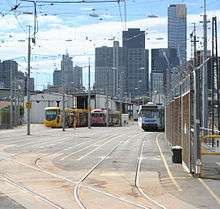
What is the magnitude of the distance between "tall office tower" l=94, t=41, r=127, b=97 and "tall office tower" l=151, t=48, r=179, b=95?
4186 millimetres

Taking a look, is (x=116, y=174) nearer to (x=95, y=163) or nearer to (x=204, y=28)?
(x=95, y=163)

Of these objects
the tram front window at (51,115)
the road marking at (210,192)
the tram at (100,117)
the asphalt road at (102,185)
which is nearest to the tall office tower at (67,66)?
the tram front window at (51,115)

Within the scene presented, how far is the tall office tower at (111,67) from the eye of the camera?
79.0m

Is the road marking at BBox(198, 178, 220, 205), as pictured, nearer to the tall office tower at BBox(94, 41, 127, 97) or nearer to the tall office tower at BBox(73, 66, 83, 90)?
the tall office tower at BBox(94, 41, 127, 97)

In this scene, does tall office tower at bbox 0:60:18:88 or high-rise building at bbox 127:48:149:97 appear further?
tall office tower at bbox 0:60:18:88

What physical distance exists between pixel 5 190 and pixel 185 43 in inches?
1333

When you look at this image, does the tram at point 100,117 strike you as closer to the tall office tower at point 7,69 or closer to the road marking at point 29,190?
the tall office tower at point 7,69

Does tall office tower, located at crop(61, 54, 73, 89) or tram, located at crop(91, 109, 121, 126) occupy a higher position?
tall office tower, located at crop(61, 54, 73, 89)

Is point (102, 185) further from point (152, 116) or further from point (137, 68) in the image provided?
point (137, 68)

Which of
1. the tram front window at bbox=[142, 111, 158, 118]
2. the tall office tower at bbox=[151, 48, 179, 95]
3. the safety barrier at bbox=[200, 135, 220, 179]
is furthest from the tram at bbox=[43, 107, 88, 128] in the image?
the safety barrier at bbox=[200, 135, 220, 179]

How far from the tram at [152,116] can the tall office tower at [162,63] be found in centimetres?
301

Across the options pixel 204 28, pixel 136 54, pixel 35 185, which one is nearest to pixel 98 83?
pixel 136 54

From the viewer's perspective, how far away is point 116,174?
18.6 meters

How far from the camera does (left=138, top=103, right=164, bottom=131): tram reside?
6359 cm
